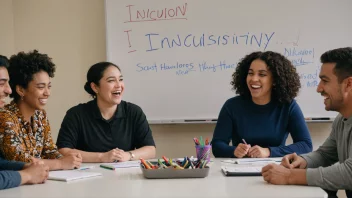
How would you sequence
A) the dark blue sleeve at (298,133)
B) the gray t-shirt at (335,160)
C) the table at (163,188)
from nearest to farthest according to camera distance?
the table at (163,188) → the gray t-shirt at (335,160) → the dark blue sleeve at (298,133)

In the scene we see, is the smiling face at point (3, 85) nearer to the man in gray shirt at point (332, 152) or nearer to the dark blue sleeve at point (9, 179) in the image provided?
the dark blue sleeve at point (9, 179)

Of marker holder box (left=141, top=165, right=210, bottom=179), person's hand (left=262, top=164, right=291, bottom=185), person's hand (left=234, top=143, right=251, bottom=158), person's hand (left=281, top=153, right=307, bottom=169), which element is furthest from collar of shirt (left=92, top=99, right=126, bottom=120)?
person's hand (left=262, top=164, right=291, bottom=185)

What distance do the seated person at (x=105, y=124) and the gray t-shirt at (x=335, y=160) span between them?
103cm

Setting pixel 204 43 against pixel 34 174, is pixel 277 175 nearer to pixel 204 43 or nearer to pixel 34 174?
pixel 34 174

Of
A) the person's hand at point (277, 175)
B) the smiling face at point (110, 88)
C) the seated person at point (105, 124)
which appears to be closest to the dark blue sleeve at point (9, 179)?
the seated person at point (105, 124)

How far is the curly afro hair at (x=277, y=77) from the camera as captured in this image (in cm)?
259

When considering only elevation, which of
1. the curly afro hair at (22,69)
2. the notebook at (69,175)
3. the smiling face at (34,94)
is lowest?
the notebook at (69,175)

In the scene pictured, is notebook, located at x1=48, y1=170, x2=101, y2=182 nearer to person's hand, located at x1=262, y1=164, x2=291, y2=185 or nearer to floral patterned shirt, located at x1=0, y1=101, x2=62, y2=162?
floral patterned shirt, located at x1=0, y1=101, x2=62, y2=162

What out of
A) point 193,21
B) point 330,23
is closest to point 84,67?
point 193,21

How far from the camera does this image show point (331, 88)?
6.01ft

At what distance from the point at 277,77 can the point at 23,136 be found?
157 cm

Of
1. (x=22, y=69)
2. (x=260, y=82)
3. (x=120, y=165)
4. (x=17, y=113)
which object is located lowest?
(x=120, y=165)

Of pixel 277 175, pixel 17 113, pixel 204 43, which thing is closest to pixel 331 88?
pixel 277 175

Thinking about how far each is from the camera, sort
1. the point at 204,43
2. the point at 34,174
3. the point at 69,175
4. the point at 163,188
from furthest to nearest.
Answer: the point at 204,43
the point at 69,175
the point at 34,174
the point at 163,188
